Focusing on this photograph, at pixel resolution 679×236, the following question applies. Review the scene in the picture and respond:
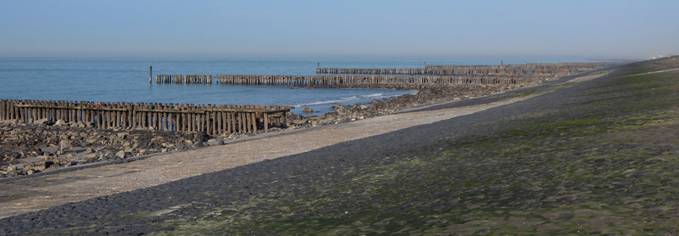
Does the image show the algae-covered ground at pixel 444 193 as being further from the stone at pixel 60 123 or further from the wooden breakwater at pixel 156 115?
the stone at pixel 60 123

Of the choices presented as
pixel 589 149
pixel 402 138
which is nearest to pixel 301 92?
pixel 402 138

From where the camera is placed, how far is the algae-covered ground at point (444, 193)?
28.7 feet

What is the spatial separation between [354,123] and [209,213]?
20756mm

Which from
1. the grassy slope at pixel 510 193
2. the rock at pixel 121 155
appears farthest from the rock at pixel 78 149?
the grassy slope at pixel 510 193

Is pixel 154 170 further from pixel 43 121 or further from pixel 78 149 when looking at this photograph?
pixel 43 121

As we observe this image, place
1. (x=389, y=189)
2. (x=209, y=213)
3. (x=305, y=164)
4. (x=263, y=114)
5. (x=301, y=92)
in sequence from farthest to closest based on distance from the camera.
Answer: (x=301, y=92) < (x=263, y=114) < (x=305, y=164) < (x=389, y=189) < (x=209, y=213)

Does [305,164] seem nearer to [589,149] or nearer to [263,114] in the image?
[589,149]

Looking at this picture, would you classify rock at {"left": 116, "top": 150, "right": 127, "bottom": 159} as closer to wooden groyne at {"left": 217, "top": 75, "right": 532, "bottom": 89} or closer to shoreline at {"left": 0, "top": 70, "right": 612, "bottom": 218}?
shoreline at {"left": 0, "top": 70, "right": 612, "bottom": 218}

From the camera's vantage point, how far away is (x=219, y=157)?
70.1 ft

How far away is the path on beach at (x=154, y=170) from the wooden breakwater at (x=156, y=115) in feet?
24.6

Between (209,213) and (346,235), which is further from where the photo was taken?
(209,213)

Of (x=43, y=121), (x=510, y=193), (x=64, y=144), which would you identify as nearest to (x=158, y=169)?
(x=510, y=193)

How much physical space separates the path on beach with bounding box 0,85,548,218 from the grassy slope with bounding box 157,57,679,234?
4570 mm

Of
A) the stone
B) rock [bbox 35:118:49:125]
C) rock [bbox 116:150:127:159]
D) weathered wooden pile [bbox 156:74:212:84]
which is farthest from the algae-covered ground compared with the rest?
weathered wooden pile [bbox 156:74:212:84]
